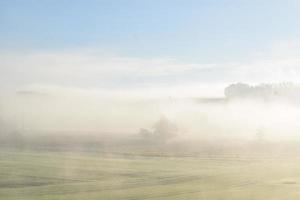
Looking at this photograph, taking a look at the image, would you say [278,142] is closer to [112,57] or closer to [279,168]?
[279,168]

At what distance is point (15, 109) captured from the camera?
18.0 ft

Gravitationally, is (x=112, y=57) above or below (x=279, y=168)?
above

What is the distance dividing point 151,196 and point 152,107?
789 mm

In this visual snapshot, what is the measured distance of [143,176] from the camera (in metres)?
5.72

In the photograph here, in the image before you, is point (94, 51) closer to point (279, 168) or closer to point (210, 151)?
point (210, 151)

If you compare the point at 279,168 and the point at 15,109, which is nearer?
the point at 15,109

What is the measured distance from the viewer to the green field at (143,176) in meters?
5.50

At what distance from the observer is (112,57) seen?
5.63 meters

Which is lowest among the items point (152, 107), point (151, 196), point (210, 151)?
point (151, 196)

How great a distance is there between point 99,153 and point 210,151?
3.31 ft

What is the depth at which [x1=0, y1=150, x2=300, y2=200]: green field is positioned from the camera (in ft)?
18.0

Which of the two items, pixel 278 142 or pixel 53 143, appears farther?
pixel 278 142

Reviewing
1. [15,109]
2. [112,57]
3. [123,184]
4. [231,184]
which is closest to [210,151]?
[231,184]

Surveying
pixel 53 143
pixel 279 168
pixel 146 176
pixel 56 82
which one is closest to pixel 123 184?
pixel 146 176
